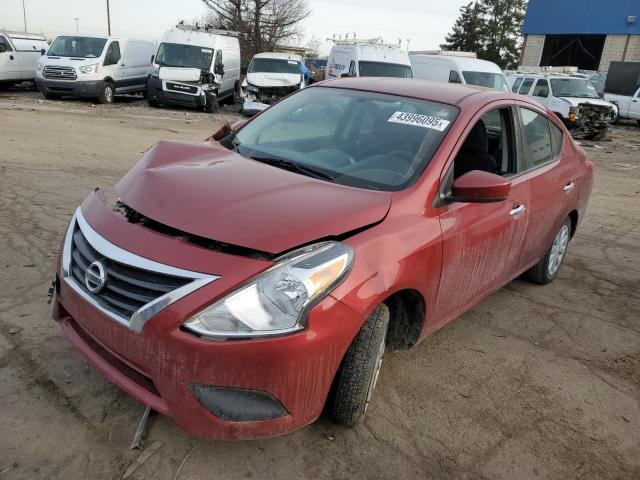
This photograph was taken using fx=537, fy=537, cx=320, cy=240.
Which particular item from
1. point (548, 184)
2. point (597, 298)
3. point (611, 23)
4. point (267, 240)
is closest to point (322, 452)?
point (267, 240)

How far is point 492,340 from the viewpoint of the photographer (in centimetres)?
368

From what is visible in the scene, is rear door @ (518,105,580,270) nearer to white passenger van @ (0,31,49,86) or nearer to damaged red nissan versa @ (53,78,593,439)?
damaged red nissan versa @ (53,78,593,439)

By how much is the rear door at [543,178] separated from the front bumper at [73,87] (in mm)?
15100

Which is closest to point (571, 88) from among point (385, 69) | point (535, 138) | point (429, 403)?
point (385, 69)

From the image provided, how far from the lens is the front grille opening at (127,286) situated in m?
2.08

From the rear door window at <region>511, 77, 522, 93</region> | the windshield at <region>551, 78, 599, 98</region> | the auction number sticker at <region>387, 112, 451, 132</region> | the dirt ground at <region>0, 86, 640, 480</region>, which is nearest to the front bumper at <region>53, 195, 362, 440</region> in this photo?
the dirt ground at <region>0, 86, 640, 480</region>

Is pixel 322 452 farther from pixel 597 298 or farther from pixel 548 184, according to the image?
pixel 597 298

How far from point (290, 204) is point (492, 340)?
6.58 ft

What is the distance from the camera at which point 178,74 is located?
1638 cm

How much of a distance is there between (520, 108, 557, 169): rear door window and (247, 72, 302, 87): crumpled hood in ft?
43.0

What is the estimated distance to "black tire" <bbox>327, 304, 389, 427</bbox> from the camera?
93.5 inches

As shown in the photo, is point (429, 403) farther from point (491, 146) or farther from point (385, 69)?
point (385, 69)

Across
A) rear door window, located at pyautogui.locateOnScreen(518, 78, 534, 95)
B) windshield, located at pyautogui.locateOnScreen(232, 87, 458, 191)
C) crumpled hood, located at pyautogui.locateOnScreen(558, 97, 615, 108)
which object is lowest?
crumpled hood, located at pyautogui.locateOnScreen(558, 97, 615, 108)

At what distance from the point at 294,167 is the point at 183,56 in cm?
1555
